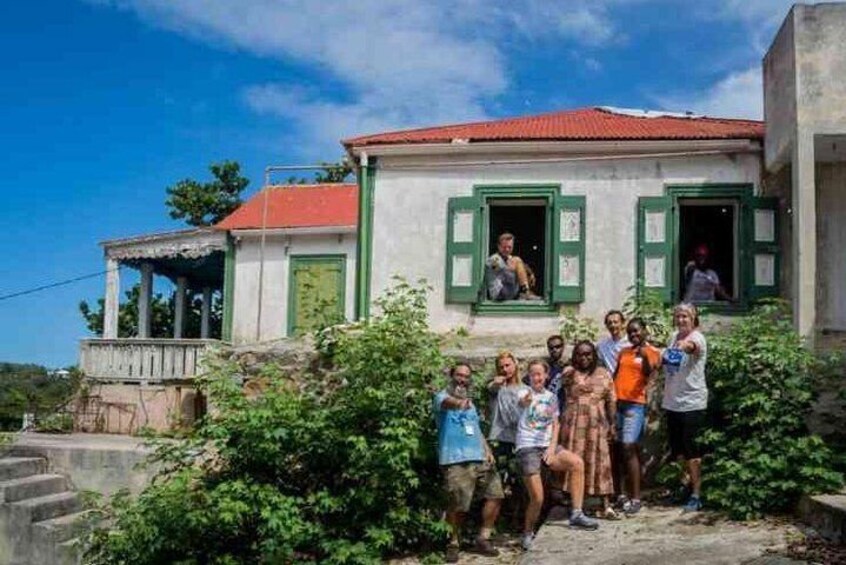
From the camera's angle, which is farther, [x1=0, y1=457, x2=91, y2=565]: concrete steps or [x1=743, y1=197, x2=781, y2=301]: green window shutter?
[x1=0, y1=457, x2=91, y2=565]: concrete steps

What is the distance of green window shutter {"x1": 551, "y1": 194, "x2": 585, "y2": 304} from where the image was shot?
11688 mm

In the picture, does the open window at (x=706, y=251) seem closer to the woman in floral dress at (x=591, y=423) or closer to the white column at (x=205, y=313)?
the woman in floral dress at (x=591, y=423)

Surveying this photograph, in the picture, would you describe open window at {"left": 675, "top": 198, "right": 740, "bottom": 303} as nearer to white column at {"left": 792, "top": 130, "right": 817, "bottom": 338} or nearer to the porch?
white column at {"left": 792, "top": 130, "right": 817, "bottom": 338}

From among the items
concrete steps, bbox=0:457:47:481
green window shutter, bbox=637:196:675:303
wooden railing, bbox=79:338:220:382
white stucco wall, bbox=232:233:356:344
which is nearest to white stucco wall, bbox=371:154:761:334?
green window shutter, bbox=637:196:675:303

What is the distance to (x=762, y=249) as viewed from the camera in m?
11.3

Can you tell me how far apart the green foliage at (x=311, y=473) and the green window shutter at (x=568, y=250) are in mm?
3043

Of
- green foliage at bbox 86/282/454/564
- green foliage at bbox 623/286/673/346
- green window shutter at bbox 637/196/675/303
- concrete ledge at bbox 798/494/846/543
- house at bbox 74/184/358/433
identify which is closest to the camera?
concrete ledge at bbox 798/494/846/543

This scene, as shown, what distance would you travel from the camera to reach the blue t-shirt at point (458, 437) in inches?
305

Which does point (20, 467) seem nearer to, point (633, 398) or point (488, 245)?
point (488, 245)

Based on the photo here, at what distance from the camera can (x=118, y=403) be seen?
17188mm

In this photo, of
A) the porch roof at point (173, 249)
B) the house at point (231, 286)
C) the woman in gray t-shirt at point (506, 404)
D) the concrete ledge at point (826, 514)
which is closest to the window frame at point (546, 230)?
the woman in gray t-shirt at point (506, 404)

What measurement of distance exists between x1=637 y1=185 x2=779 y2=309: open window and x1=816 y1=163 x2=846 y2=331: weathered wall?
2.27ft

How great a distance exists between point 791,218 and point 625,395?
15.3ft

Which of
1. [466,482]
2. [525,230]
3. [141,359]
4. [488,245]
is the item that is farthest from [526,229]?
[141,359]
